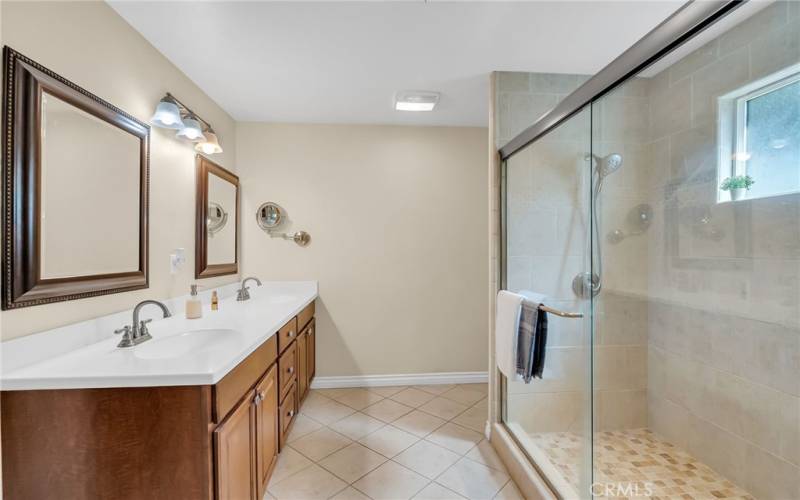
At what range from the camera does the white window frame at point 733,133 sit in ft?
4.54

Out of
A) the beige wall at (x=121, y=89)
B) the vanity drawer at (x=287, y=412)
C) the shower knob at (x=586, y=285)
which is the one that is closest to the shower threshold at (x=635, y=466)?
the shower knob at (x=586, y=285)

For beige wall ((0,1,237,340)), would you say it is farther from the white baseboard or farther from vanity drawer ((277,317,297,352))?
the white baseboard

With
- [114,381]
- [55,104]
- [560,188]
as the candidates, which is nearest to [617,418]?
[560,188]

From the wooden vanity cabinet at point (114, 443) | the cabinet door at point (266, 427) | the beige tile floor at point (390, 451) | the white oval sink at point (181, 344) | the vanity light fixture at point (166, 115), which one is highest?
the vanity light fixture at point (166, 115)

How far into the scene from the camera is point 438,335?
2939mm

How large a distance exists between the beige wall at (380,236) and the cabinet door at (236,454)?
154 cm

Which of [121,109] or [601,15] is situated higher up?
[601,15]

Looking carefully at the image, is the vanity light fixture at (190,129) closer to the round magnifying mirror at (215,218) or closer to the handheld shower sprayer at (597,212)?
the round magnifying mirror at (215,218)

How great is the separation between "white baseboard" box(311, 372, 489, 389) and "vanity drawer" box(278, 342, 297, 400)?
76 cm

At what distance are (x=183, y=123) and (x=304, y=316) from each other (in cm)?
146

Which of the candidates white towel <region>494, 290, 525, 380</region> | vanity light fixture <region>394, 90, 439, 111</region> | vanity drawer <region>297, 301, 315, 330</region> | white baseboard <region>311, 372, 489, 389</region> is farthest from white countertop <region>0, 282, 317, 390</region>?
vanity light fixture <region>394, 90, 439, 111</region>

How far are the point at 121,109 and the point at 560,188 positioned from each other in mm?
2300

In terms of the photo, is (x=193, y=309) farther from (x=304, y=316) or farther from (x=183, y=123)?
(x=183, y=123)

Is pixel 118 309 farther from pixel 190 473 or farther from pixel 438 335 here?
pixel 438 335
